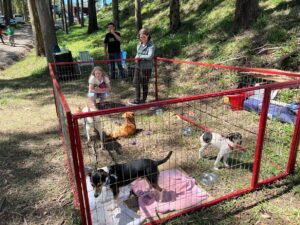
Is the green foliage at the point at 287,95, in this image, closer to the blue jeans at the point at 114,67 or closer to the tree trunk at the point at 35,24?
the blue jeans at the point at 114,67

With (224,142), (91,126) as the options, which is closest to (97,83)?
(91,126)

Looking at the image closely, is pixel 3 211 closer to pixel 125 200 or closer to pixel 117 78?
pixel 125 200

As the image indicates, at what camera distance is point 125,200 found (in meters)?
3.70

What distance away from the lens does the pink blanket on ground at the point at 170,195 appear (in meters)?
3.51

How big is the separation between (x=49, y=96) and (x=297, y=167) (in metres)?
7.06

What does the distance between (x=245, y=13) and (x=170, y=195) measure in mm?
7732

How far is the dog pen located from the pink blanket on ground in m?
0.01

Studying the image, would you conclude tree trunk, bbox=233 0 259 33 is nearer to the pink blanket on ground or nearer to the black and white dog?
the pink blanket on ground

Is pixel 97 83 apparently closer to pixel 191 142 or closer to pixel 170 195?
pixel 191 142

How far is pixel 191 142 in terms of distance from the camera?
17.0 feet

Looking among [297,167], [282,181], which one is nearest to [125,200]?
[282,181]

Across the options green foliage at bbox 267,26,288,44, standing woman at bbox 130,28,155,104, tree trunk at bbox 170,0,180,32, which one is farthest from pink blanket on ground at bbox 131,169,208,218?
tree trunk at bbox 170,0,180,32

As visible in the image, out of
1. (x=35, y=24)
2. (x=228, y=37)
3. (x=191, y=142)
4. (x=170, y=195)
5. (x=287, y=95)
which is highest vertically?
(x=35, y=24)

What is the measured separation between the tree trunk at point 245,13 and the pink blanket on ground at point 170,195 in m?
7.09
